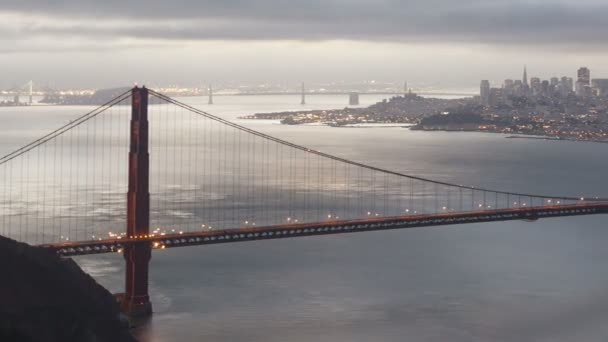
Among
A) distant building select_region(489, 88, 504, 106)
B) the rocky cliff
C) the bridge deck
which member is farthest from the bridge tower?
distant building select_region(489, 88, 504, 106)

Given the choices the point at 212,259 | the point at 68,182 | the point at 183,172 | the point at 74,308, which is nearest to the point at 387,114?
the point at 183,172

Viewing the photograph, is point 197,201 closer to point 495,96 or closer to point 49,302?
point 49,302

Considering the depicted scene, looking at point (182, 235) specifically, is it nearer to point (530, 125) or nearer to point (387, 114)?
point (530, 125)

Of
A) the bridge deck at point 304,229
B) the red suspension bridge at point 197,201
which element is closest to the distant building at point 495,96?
the red suspension bridge at point 197,201


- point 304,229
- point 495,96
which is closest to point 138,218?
point 304,229

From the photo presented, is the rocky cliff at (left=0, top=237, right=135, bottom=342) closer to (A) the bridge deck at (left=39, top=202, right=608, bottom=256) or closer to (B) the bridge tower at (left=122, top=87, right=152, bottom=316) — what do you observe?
(A) the bridge deck at (left=39, top=202, right=608, bottom=256)
